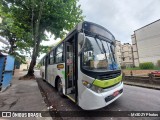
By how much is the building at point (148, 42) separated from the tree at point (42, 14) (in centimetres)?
2471

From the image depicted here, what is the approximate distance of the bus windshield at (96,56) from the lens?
3.81 metres

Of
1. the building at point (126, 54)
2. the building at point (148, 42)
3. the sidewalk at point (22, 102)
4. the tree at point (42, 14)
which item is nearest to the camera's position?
the sidewalk at point (22, 102)

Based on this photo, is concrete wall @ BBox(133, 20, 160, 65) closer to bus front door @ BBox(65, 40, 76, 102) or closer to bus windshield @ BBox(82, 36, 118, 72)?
bus windshield @ BBox(82, 36, 118, 72)

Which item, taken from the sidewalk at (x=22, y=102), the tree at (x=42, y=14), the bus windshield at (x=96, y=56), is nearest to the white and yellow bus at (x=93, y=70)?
the bus windshield at (x=96, y=56)

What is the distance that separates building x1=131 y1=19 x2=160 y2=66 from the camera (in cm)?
3100

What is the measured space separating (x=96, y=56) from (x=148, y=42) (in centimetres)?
3547

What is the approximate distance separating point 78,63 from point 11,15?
1577 centimetres

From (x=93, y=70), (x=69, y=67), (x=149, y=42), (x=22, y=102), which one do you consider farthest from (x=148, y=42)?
(x=22, y=102)

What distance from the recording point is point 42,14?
15.3 metres

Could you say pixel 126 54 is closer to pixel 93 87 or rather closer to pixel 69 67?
pixel 69 67

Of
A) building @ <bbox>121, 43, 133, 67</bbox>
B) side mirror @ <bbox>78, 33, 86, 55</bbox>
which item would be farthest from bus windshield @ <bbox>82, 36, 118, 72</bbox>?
building @ <bbox>121, 43, 133, 67</bbox>

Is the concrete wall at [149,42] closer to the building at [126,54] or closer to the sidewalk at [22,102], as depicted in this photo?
the building at [126,54]

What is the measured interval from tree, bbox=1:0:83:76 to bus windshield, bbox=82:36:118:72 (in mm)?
12403

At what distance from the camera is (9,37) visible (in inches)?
1064
